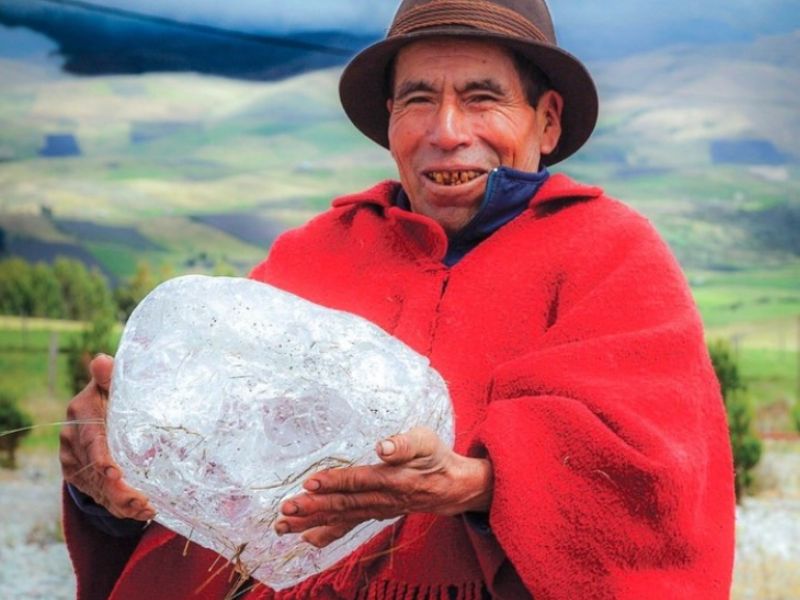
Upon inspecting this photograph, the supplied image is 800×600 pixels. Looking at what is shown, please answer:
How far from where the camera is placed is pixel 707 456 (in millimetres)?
1658

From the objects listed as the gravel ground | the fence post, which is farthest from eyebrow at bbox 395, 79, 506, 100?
the fence post

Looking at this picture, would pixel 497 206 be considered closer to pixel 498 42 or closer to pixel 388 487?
pixel 498 42

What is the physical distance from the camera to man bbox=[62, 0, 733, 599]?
1.54 m

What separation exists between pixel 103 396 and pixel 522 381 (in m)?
0.60

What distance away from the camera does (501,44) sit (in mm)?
1893

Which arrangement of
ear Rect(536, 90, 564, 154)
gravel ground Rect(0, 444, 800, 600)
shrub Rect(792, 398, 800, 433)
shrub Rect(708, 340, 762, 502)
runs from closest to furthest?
1. ear Rect(536, 90, 564, 154)
2. gravel ground Rect(0, 444, 800, 600)
3. shrub Rect(708, 340, 762, 502)
4. shrub Rect(792, 398, 800, 433)

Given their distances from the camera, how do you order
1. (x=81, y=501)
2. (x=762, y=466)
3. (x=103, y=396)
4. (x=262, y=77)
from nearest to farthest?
(x=103, y=396), (x=81, y=501), (x=262, y=77), (x=762, y=466)

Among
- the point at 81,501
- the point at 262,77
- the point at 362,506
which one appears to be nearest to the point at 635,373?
the point at 362,506

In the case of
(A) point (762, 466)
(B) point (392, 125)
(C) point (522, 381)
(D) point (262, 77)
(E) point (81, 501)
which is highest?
(B) point (392, 125)

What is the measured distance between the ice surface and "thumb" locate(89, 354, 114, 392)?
55mm

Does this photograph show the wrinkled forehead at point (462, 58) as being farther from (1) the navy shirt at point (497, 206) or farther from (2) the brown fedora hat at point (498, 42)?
(1) the navy shirt at point (497, 206)

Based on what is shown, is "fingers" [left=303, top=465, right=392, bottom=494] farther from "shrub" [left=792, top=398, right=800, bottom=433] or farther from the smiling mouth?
"shrub" [left=792, top=398, right=800, bottom=433]

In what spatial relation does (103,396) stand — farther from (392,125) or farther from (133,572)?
(392,125)

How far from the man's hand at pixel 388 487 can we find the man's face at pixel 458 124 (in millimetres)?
527
